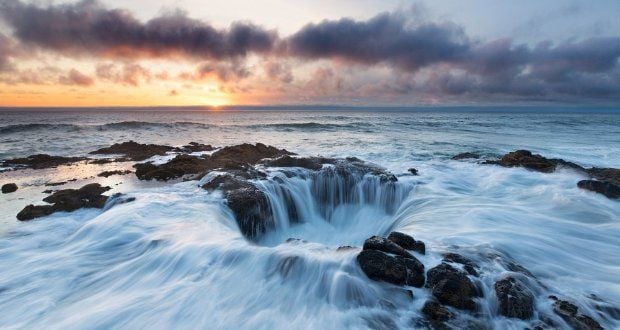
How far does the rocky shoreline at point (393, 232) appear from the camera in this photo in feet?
13.3

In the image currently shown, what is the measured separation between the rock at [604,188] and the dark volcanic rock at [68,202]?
41.9 feet

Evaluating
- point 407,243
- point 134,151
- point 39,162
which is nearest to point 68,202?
point 407,243

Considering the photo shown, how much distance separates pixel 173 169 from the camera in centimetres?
1151

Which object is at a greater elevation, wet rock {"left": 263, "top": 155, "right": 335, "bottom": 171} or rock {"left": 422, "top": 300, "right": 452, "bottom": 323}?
wet rock {"left": 263, "top": 155, "right": 335, "bottom": 171}

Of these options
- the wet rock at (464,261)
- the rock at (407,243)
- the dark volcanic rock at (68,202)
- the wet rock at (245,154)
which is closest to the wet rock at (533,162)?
the wet rock at (464,261)

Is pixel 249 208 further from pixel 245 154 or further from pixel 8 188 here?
pixel 8 188

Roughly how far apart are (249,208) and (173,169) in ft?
16.6

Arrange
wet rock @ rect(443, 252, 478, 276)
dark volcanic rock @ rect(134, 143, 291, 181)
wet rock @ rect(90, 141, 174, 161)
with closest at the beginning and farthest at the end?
wet rock @ rect(443, 252, 478, 276) < dark volcanic rock @ rect(134, 143, 291, 181) < wet rock @ rect(90, 141, 174, 161)

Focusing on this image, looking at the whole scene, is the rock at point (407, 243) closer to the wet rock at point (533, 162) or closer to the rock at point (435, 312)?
the rock at point (435, 312)

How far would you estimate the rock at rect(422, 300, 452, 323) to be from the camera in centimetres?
390

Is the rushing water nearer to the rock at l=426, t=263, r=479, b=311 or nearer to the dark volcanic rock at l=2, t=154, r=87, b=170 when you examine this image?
the rock at l=426, t=263, r=479, b=311

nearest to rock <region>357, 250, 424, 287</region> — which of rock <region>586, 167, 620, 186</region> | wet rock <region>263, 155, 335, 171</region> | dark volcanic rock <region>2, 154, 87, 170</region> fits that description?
wet rock <region>263, 155, 335, 171</region>

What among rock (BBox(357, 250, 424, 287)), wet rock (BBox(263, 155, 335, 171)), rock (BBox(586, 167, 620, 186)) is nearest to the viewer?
rock (BBox(357, 250, 424, 287))

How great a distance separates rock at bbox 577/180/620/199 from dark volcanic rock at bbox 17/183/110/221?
1276 cm
